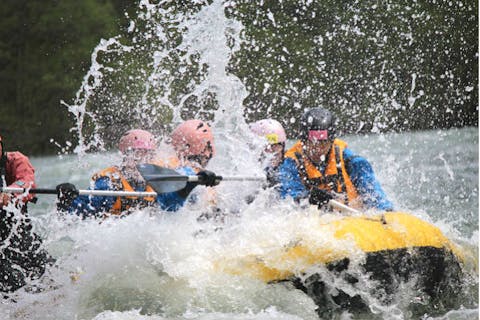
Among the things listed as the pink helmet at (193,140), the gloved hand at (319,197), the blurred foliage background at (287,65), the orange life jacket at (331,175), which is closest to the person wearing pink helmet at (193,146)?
the pink helmet at (193,140)

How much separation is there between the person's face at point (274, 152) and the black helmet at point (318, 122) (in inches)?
25.5

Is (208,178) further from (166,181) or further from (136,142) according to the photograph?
(136,142)

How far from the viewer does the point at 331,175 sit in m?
6.41

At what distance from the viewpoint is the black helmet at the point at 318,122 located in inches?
244

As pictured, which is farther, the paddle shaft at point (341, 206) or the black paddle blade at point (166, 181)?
the paddle shaft at point (341, 206)

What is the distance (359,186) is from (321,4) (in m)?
15.6

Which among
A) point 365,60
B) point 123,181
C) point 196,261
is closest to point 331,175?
point 196,261

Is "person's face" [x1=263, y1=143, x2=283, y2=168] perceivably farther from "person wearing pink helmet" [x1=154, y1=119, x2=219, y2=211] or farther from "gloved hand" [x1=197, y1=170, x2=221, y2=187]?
"gloved hand" [x1=197, y1=170, x2=221, y2=187]

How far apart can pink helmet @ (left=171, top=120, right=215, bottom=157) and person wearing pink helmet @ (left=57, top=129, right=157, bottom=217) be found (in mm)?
338

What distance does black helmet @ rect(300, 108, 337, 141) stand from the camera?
20.3ft

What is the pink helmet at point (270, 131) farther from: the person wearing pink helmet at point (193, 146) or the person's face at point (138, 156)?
the person's face at point (138, 156)

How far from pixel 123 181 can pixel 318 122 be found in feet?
6.06

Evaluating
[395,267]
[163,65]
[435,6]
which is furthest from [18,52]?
[395,267]

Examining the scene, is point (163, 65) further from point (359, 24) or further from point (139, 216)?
point (139, 216)
